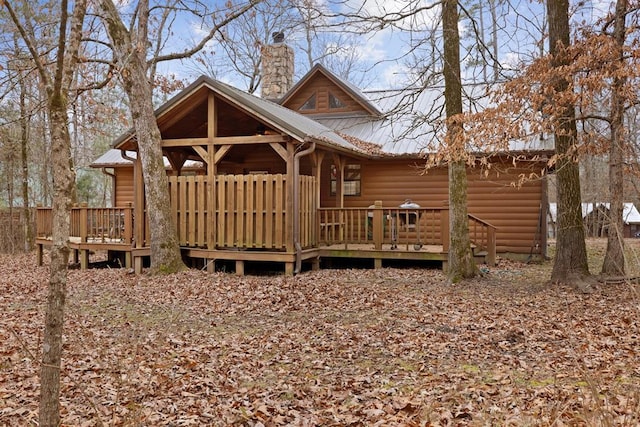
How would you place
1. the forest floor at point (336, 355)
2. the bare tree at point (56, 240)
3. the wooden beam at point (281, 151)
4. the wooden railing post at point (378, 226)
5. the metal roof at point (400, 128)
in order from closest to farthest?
1. the bare tree at point (56, 240)
2. the forest floor at point (336, 355)
3. the wooden beam at point (281, 151)
4. the wooden railing post at point (378, 226)
5. the metal roof at point (400, 128)

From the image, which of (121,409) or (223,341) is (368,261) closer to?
(223,341)

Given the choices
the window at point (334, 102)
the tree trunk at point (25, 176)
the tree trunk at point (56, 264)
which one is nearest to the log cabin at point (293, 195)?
the window at point (334, 102)

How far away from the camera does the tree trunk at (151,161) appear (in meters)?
11.3

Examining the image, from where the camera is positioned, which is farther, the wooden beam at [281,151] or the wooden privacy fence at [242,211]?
the wooden privacy fence at [242,211]

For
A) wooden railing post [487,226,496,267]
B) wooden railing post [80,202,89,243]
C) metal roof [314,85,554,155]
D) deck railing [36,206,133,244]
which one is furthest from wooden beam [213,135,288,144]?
wooden railing post [487,226,496,267]

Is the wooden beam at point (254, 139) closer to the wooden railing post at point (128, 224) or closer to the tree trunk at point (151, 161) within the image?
the tree trunk at point (151, 161)

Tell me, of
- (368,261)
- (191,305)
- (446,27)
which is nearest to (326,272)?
(368,261)

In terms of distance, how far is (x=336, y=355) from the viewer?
572 cm

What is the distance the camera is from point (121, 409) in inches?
170

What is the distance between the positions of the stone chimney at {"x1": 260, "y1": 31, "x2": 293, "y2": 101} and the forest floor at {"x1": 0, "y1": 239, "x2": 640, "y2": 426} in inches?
494

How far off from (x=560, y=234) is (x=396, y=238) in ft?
14.3

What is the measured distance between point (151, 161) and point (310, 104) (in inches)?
342

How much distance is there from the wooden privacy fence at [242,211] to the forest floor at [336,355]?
1.81 m

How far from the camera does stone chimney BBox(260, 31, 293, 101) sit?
806 inches
